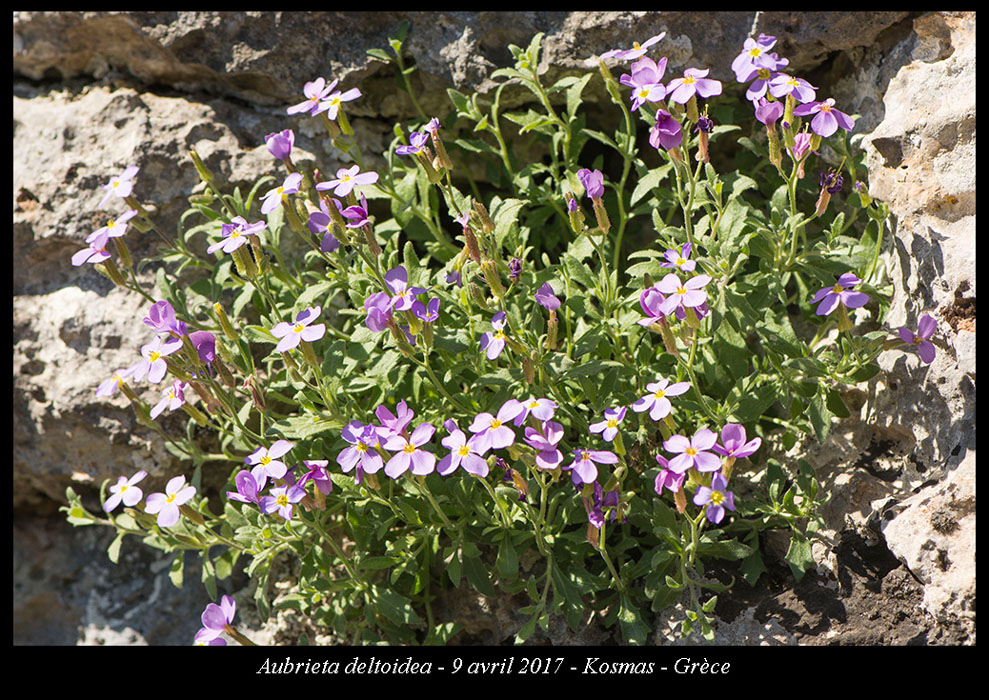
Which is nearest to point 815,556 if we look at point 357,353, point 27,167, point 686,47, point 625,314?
point 625,314

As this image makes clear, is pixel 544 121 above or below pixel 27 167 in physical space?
above

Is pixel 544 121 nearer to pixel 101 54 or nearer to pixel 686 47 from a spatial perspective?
pixel 686 47

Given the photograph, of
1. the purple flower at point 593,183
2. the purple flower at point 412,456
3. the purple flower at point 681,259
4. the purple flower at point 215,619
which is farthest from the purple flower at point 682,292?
the purple flower at point 215,619

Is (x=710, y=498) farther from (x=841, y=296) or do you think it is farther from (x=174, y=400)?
(x=174, y=400)

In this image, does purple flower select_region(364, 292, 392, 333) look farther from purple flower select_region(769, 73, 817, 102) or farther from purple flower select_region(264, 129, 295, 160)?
purple flower select_region(769, 73, 817, 102)

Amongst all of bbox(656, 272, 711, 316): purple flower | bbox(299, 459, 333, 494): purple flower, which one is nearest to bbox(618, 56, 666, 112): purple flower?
bbox(656, 272, 711, 316): purple flower

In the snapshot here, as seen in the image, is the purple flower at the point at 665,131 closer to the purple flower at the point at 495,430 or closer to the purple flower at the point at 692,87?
the purple flower at the point at 692,87
